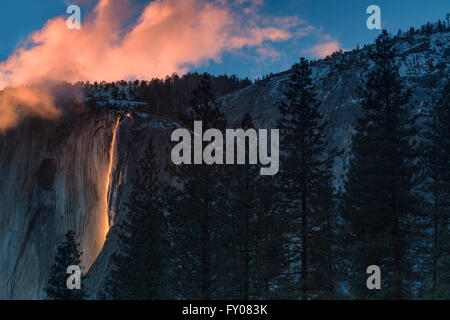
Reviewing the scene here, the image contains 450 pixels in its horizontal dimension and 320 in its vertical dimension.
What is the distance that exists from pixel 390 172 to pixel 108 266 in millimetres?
22909

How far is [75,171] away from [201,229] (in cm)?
3160

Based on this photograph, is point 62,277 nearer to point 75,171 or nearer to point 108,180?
point 108,180

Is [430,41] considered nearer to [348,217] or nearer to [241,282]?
[348,217]

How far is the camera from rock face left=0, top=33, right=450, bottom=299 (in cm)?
3672

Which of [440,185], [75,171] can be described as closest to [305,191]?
[440,185]

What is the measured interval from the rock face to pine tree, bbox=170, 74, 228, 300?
17.9m

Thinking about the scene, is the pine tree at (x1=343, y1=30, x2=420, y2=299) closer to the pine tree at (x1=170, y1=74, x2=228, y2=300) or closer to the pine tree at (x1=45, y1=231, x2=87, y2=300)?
the pine tree at (x1=170, y1=74, x2=228, y2=300)

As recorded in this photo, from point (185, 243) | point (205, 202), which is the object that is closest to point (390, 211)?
point (205, 202)

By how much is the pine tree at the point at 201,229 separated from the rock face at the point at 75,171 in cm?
1792

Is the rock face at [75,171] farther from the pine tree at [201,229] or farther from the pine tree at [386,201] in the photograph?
the pine tree at [386,201]

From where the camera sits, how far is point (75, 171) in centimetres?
4219

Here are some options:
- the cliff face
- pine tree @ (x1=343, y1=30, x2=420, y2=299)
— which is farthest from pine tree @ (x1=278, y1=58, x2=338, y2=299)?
the cliff face

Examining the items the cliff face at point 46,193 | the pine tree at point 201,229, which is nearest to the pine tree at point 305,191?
the pine tree at point 201,229
